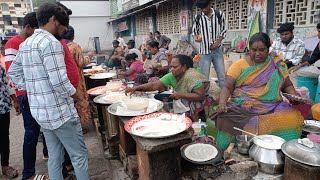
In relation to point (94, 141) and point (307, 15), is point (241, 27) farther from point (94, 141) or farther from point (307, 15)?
point (94, 141)

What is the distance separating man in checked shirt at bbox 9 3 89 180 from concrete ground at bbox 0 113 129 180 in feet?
2.30

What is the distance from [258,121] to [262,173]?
1.91 ft

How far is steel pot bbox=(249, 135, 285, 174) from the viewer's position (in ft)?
6.61

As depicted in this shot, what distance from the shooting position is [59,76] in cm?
190

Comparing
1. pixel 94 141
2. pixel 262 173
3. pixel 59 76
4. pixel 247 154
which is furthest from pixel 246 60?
pixel 94 141

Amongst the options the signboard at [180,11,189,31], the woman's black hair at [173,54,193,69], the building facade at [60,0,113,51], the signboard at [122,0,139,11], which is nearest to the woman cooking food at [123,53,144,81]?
the woman's black hair at [173,54,193,69]

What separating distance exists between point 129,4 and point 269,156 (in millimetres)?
14317

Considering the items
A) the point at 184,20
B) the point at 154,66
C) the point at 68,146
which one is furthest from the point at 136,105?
the point at 184,20

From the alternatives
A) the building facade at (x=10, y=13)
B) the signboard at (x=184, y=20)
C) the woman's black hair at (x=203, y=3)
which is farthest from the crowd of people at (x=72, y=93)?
the building facade at (x=10, y=13)

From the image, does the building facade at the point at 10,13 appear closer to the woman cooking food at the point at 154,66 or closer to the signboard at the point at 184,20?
the signboard at the point at 184,20

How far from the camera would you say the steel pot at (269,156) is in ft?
6.61

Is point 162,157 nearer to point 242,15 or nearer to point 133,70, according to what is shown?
point 133,70

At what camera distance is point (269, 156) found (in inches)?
80.3

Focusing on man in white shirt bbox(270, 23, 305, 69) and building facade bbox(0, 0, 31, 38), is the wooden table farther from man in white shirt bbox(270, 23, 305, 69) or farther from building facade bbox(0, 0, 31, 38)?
building facade bbox(0, 0, 31, 38)
